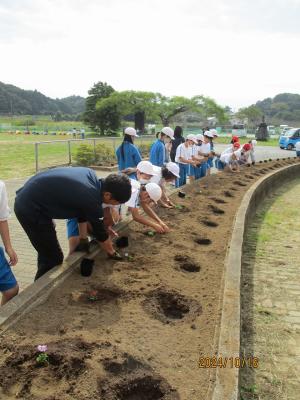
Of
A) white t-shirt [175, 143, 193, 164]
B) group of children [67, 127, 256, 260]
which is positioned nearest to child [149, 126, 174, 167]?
group of children [67, 127, 256, 260]

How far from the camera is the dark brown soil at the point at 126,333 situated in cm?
255

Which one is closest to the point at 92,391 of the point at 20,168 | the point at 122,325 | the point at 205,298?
the point at 122,325

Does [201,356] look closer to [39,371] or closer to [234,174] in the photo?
[39,371]

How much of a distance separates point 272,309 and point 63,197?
2.73 metres

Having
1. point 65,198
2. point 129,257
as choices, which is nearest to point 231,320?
point 129,257

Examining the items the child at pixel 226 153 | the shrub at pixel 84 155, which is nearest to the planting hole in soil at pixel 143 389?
the child at pixel 226 153

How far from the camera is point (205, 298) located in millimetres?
3887

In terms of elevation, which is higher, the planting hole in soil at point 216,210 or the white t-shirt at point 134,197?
the white t-shirt at point 134,197

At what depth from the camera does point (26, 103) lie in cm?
10100

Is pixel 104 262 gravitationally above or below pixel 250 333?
above

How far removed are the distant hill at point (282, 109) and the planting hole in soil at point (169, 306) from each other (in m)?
75.8

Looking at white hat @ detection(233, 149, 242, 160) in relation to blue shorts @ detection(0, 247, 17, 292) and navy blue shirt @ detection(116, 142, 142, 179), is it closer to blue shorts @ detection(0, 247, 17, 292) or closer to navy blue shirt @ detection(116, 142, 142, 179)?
navy blue shirt @ detection(116, 142, 142, 179)

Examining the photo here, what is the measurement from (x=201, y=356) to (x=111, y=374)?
67cm
